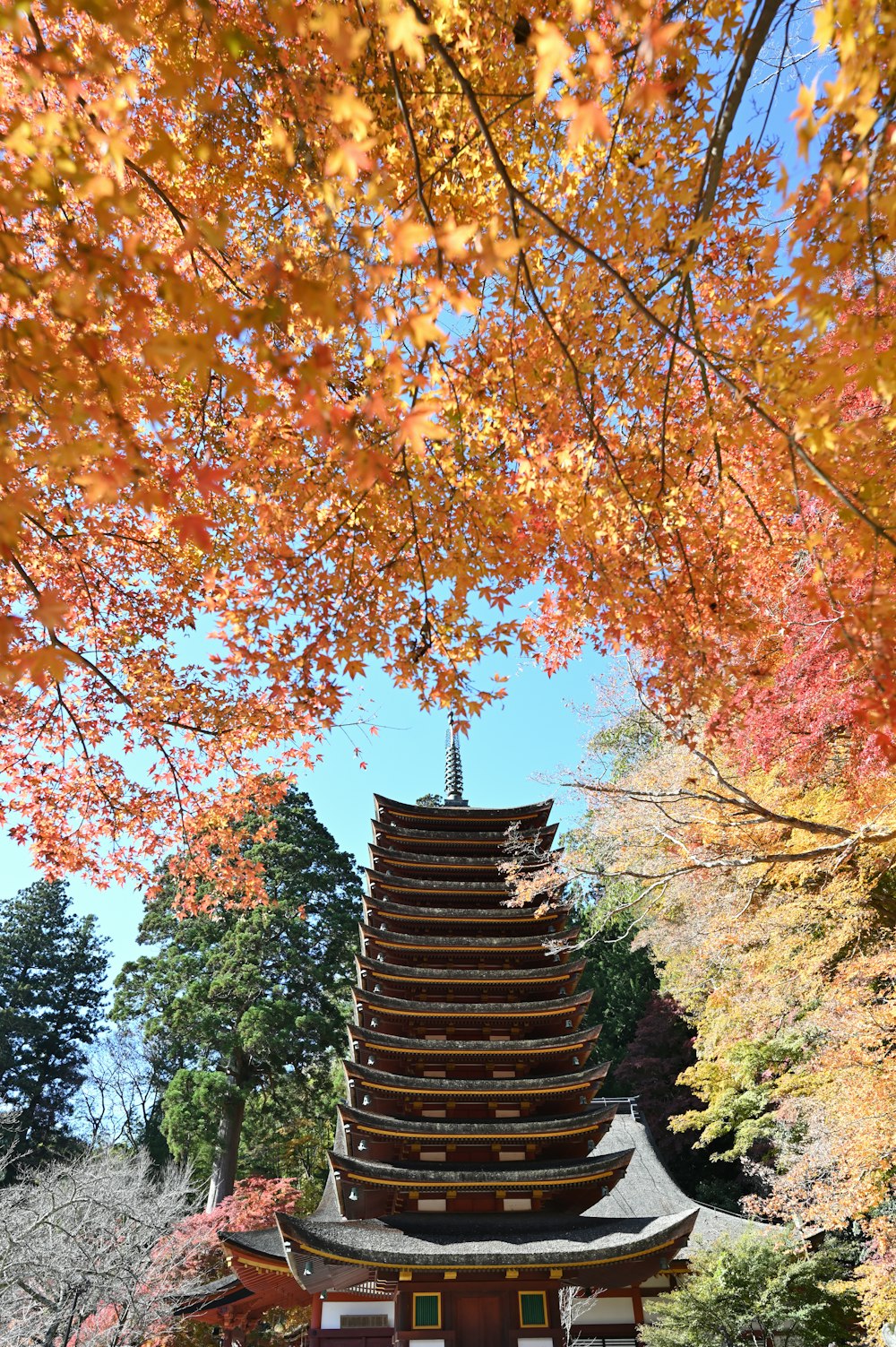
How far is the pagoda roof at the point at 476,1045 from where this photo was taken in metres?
10.4

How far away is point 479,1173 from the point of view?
30.7 feet

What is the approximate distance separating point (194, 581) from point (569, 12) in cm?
430

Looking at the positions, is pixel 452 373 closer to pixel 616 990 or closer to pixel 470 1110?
pixel 470 1110

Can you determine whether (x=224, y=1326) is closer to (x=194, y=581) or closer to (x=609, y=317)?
(x=194, y=581)

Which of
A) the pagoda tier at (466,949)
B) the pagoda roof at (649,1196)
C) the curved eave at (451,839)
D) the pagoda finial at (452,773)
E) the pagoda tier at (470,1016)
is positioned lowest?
the pagoda roof at (649,1196)

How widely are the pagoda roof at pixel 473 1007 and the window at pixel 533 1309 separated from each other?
3.16 meters

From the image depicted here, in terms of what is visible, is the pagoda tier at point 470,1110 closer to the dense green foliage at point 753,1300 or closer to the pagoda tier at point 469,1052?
the pagoda tier at point 469,1052

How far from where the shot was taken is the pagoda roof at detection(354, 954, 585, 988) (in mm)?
11289

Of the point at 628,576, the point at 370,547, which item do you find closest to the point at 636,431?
the point at 628,576

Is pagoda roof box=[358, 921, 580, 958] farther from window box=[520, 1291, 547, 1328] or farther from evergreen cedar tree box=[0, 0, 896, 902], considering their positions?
evergreen cedar tree box=[0, 0, 896, 902]

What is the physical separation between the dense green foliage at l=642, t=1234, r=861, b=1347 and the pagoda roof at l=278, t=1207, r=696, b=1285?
1.64 feet

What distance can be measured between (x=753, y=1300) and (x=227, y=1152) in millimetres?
13250

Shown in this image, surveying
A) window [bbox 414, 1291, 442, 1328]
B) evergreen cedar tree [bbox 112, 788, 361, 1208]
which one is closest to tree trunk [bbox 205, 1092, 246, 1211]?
evergreen cedar tree [bbox 112, 788, 361, 1208]

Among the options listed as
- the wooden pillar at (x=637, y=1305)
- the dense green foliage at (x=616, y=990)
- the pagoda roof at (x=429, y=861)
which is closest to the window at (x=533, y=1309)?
the wooden pillar at (x=637, y=1305)
